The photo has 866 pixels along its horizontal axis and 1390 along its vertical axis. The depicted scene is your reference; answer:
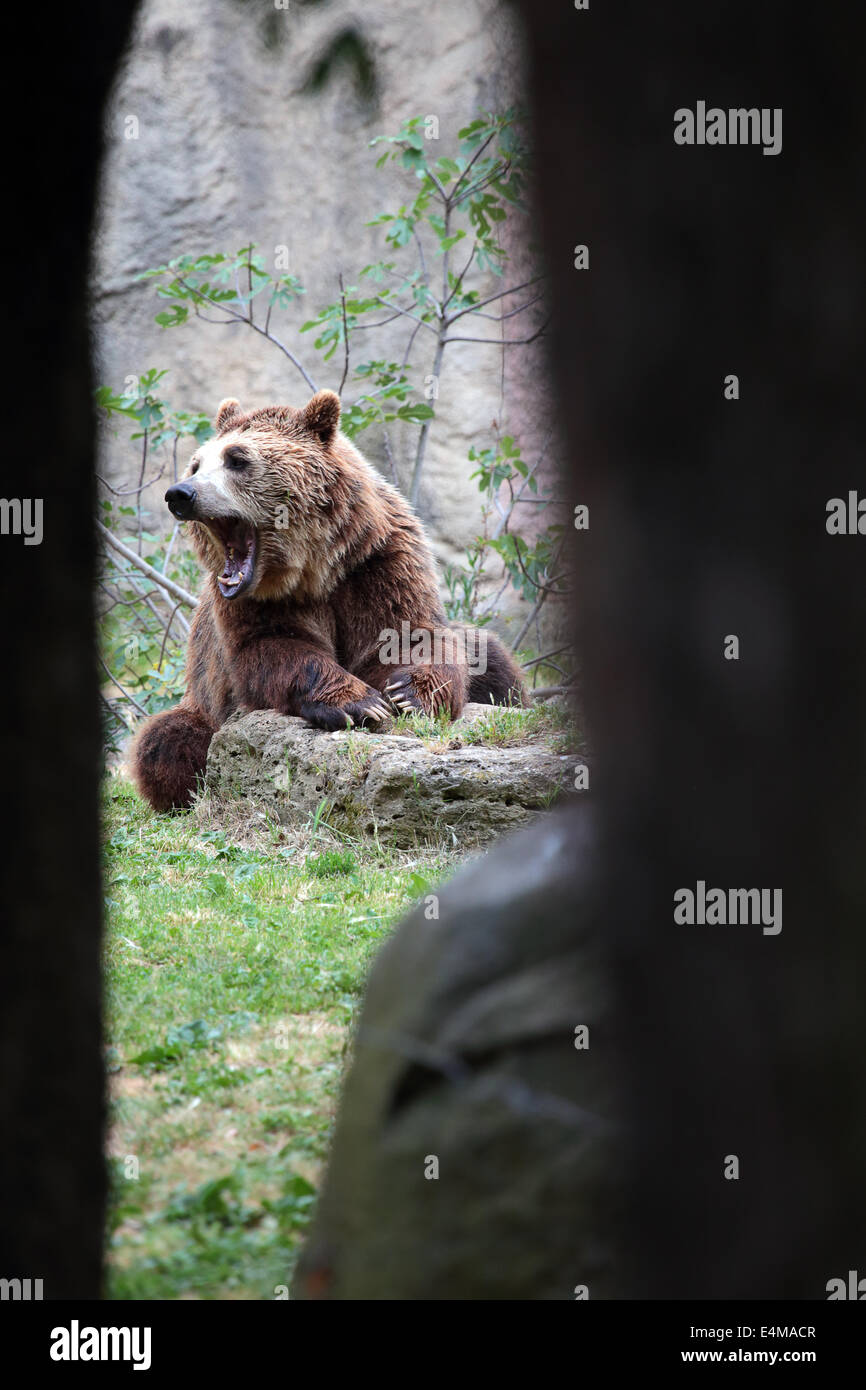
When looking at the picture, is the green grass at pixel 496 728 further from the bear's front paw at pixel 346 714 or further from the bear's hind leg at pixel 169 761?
the bear's hind leg at pixel 169 761

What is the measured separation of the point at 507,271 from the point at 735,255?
12.2 m

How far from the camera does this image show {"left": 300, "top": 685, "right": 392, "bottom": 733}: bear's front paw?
7.11 meters

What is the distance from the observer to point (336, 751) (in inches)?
266

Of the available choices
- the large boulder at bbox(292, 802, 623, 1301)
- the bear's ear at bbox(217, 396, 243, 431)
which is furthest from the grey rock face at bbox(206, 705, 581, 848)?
the large boulder at bbox(292, 802, 623, 1301)

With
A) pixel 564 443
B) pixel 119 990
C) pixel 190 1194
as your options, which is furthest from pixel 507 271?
pixel 564 443

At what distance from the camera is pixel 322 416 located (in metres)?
7.84

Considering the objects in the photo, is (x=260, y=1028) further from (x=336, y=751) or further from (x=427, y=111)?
(x=427, y=111)

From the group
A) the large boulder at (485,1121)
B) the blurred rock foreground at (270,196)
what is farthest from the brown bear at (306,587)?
the blurred rock foreground at (270,196)

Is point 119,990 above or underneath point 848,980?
underneath

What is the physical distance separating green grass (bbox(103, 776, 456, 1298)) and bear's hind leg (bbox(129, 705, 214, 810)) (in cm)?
105

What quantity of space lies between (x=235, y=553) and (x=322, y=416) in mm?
1010

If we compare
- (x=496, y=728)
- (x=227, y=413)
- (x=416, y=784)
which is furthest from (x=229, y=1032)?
(x=227, y=413)
